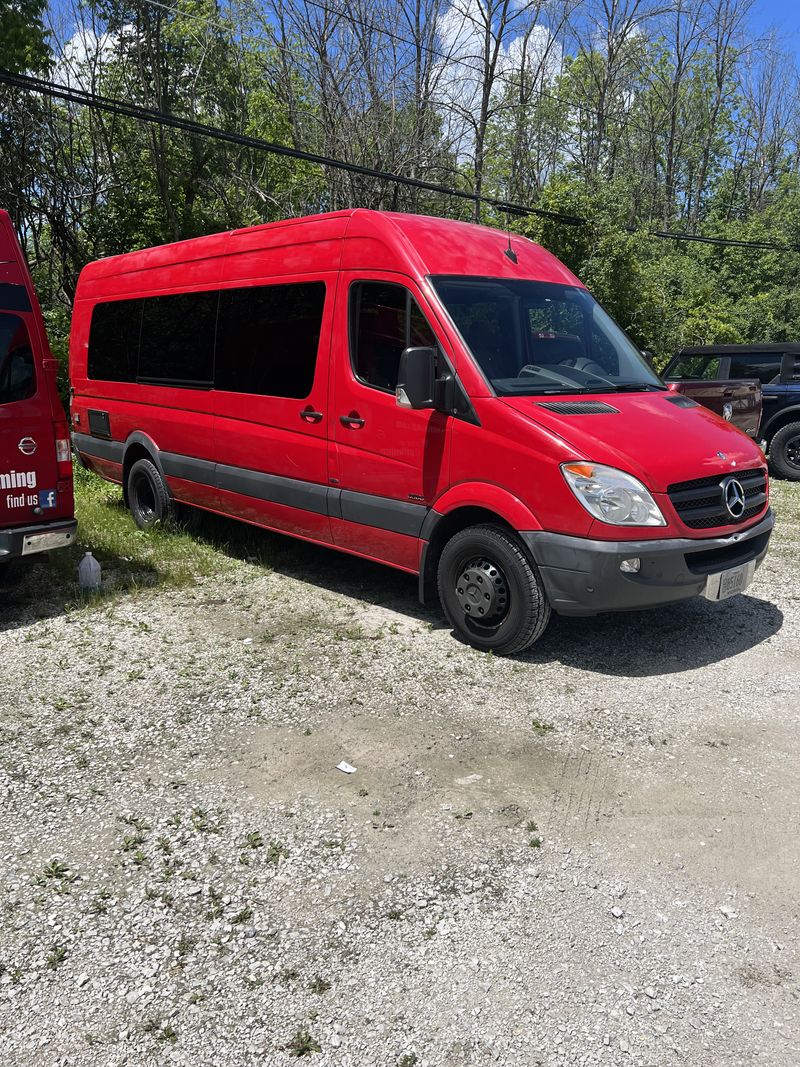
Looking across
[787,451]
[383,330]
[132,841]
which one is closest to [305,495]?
[383,330]

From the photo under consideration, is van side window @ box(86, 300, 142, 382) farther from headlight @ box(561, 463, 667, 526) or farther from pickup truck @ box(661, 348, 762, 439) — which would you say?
pickup truck @ box(661, 348, 762, 439)

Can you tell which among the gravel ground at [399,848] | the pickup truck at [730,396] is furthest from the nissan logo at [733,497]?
the pickup truck at [730,396]

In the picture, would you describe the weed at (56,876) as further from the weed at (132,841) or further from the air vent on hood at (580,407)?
the air vent on hood at (580,407)

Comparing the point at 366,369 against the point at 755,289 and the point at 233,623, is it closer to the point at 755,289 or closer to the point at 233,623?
the point at 233,623

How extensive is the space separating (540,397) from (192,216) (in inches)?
586

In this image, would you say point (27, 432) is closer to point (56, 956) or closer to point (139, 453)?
point (139, 453)

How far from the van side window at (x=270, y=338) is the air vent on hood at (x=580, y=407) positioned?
6.29 feet

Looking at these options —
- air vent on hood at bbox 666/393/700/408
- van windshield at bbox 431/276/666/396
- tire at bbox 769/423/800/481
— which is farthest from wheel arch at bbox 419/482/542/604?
tire at bbox 769/423/800/481

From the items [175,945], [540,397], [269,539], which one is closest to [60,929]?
[175,945]

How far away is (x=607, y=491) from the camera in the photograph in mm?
4531

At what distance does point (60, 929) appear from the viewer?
2.87m

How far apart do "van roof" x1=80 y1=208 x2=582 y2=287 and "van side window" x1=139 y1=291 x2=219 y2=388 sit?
841 millimetres

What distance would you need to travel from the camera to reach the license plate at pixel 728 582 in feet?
15.7

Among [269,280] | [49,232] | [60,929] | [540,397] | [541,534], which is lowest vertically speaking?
[60,929]
